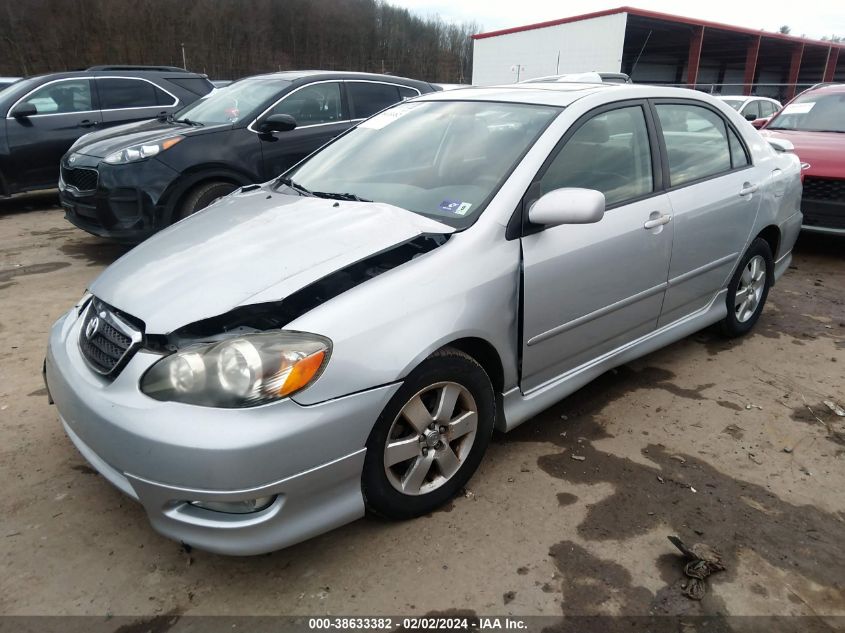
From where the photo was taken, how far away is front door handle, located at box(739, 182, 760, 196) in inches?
140

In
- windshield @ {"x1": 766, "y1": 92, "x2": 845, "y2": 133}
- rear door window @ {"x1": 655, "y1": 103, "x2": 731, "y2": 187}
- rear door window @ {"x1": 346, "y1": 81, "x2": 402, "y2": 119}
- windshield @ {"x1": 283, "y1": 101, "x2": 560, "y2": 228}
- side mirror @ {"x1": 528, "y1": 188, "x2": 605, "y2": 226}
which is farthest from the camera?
windshield @ {"x1": 766, "y1": 92, "x2": 845, "y2": 133}

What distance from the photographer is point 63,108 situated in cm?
741

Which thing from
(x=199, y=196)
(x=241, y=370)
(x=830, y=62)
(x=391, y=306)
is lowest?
(x=199, y=196)

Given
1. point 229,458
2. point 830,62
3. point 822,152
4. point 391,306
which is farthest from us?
point 830,62

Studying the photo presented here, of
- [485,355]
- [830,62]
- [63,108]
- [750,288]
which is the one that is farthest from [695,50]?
[485,355]

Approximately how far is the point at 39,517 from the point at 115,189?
3.40 m

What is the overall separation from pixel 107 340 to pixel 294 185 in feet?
4.35

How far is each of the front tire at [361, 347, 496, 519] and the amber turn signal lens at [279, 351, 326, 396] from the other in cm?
31

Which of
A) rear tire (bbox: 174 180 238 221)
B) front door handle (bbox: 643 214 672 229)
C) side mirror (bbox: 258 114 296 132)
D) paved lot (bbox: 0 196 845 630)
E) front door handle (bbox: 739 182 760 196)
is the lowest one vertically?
paved lot (bbox: 0 196 845 630)

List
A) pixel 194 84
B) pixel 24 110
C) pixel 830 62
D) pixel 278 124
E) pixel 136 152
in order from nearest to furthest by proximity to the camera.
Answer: pixel 136 152, pixel 278 124, pixel 24 110, pixel 194 84, pixel 830 62

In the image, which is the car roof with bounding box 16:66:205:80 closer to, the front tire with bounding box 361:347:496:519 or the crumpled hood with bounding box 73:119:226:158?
the crumpled hood with bounding box 73:119:226:158

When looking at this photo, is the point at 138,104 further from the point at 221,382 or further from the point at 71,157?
the point at 221,382

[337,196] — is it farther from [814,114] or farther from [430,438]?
[814,114]

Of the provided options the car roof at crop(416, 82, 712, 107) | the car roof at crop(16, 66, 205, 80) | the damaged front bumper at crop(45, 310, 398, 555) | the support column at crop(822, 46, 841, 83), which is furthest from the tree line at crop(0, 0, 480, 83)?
the damaged front bumper at crop(45, 310, 398, 555)
